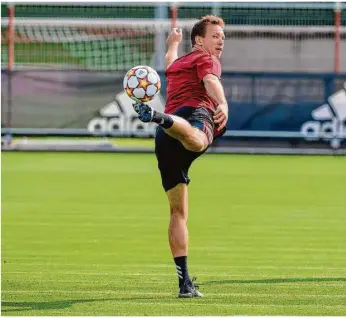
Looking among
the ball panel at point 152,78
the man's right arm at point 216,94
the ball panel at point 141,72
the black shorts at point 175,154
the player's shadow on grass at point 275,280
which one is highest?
the ball panel at point 141,72

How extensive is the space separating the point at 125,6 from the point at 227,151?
8.32 meters

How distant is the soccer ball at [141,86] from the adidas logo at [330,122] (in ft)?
55.9

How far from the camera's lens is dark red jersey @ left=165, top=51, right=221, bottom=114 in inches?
346

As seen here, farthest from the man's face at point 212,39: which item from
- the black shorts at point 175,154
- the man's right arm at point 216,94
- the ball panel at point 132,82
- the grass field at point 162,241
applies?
the grass field at point 162,241

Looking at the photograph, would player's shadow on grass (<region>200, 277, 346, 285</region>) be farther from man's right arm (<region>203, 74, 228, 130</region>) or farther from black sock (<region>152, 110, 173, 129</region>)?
black sock (<region>152, 110, 173, 129</region>)

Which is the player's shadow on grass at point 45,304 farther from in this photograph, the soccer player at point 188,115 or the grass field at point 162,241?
the soccer player at point 188,115

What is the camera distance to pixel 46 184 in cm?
1888

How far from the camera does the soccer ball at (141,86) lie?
849 cm

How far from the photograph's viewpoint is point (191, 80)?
8.88m

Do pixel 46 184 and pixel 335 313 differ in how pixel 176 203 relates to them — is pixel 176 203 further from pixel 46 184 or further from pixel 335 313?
pixel 46 184

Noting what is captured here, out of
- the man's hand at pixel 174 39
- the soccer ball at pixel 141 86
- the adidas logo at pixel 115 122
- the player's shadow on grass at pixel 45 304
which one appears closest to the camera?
the player's shadow on grass at pixel 45 304

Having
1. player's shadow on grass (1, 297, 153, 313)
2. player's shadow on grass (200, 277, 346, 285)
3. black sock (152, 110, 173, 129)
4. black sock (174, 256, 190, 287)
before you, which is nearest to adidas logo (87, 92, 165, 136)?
player's shadow on grass (200, 277, 346, 285)

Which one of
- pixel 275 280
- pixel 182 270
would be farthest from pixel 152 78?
pixel 275 280

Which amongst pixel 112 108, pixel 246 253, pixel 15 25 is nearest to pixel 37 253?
pixel 246 253
